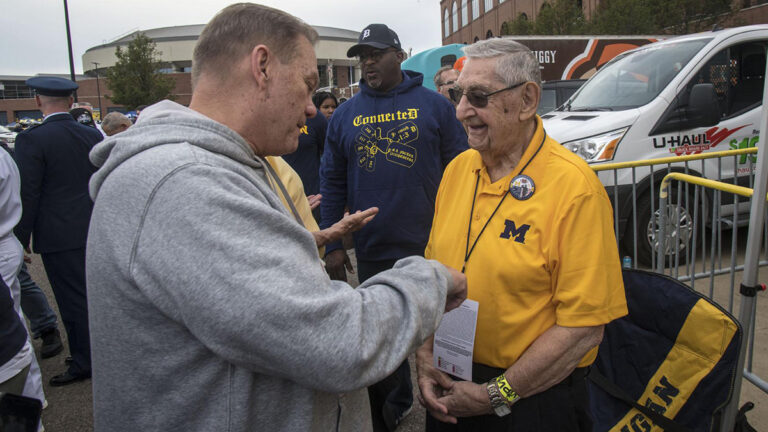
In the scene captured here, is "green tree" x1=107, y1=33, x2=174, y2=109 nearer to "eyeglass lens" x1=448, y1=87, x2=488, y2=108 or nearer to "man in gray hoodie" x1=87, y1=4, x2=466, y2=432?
"eyeglass lens" x1=448, y1=87, x2=488, y2=108

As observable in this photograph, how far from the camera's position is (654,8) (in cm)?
1831

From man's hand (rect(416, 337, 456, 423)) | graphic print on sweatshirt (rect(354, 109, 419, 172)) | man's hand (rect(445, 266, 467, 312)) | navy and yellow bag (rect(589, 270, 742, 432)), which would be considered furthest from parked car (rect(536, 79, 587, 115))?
man's hand (rect(445, 266, 467, 312))

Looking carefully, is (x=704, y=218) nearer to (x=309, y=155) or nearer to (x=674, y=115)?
(x=674, y=115)

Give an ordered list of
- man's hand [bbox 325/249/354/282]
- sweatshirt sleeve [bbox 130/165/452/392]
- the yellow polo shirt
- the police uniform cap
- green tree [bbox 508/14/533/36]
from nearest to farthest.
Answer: sweatshirt sleeve [bbox 130/165/452/392] → the yellow polo shirt → man's hand [bbox 325/249/354/282] → the police uniform cap → green tree [bbox 508/14/533/36]

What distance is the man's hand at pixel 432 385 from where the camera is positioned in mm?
1803

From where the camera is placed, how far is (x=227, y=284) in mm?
911

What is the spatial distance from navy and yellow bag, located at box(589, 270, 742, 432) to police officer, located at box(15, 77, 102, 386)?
3704mm

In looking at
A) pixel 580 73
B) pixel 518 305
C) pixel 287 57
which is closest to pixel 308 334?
pixel 287 57

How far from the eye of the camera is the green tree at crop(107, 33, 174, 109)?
35.7 meters

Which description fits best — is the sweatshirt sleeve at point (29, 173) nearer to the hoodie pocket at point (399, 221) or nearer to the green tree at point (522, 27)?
the hoodie pocket at point (399, 221)

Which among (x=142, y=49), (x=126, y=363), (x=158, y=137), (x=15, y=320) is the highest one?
(x=142, y=49)

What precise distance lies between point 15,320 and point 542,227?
2266 millimetres

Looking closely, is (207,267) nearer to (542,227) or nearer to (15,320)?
(542,227)

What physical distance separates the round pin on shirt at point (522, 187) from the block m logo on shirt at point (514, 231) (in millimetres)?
94
